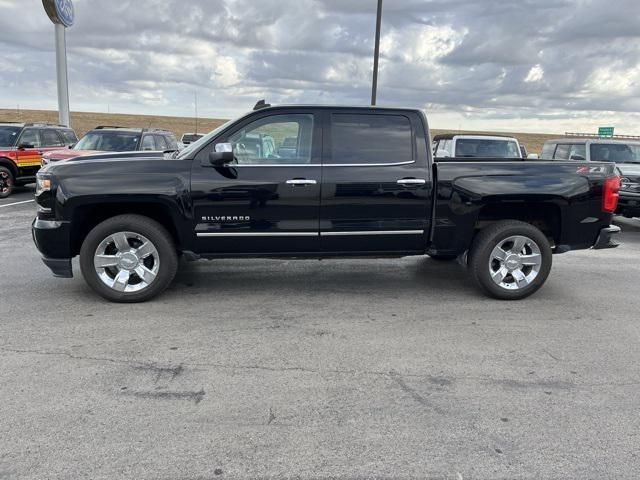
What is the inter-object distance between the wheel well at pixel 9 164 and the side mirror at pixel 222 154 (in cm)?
1038

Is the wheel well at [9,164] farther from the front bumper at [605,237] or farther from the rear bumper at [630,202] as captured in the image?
the rear bumper at [630,202]

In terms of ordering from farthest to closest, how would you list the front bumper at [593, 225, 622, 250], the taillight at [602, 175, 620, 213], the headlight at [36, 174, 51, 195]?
the front bumper at [593, 225, 622, 250] < the taillight at [602, 175, 620, 213] < the headlight at [36, 174, 51, 195]

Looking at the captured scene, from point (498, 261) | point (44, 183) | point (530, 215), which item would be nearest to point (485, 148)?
point (530, 215)

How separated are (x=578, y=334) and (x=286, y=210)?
2.86 metres

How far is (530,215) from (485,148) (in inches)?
232

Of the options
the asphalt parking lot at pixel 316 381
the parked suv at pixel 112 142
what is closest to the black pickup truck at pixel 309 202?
the asphalt parking lot at pixel 316 381

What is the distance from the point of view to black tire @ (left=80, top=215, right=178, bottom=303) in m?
4.97

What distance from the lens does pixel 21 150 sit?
1302cm

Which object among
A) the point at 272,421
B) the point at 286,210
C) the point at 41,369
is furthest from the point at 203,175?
the point at 272,421

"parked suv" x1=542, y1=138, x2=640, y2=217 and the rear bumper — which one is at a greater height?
"parked suv" x1=542, y1=138, x2=640, y2=217

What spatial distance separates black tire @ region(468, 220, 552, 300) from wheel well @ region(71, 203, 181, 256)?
3043mm

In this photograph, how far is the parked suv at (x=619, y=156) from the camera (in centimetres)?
970

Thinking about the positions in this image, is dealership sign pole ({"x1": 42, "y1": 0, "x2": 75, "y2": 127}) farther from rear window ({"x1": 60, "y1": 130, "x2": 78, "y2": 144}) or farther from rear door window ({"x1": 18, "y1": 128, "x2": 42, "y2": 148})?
rear door window ({"x1": 18, "y1": 128, "x2": 42, "y2": 148})

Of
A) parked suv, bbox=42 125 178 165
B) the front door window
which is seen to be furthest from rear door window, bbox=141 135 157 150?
the front door window
